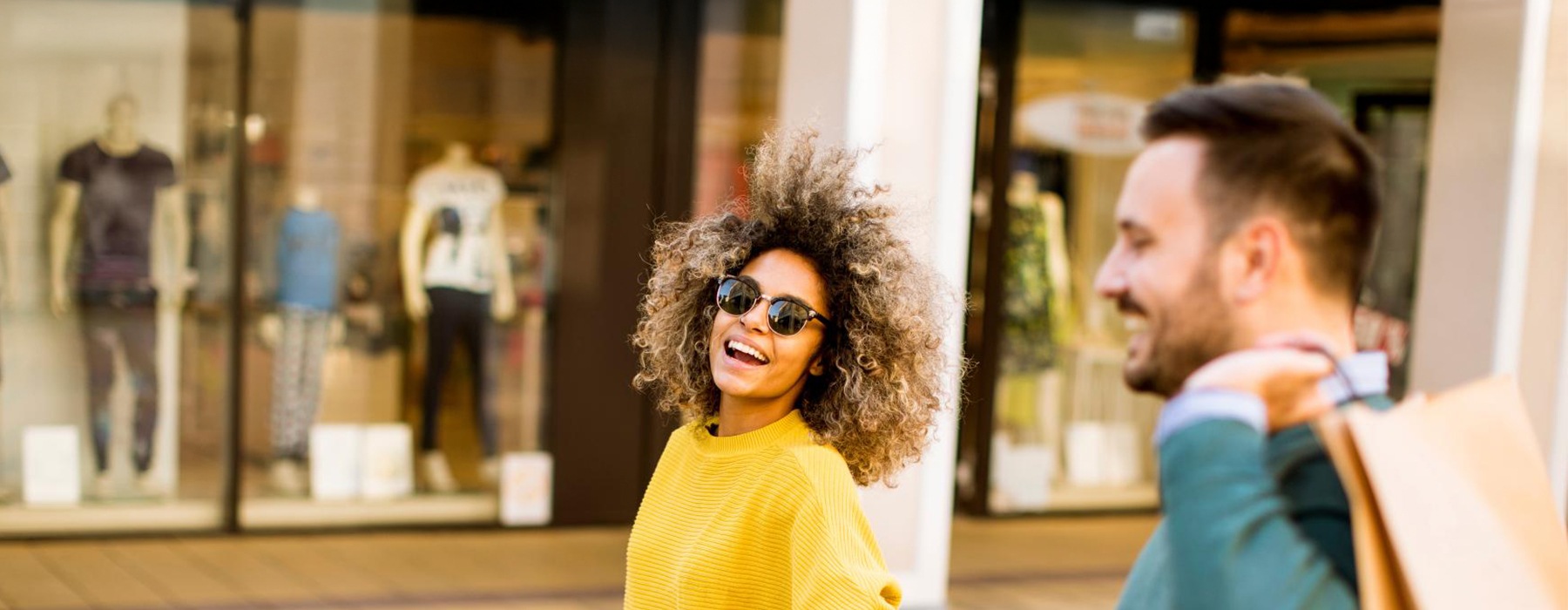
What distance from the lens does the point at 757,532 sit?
208 cm

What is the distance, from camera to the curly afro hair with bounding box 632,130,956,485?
2.28m

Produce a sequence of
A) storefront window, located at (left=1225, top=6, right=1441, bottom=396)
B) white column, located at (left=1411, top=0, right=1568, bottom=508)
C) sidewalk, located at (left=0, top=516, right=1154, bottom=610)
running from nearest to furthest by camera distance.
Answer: white column, located at (left=1411, top=0, right=1568, bottom=508) < sidewalk, located at (left=0, top=516, right=1154, bottom=610) < storefront window, located at (left=1225, top=6, right=1441, bottom=396)

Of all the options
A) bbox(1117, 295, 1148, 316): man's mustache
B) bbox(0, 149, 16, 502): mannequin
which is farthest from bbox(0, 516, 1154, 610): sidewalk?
bbox(1117, 295, 1148, 316): man's mustache

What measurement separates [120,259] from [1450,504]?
719cm

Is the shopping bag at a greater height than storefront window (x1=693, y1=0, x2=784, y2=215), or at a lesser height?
lesser

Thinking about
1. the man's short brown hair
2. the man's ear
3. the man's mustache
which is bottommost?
the man's mustache

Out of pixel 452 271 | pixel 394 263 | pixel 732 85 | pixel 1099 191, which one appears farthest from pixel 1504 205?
pixel 394 263

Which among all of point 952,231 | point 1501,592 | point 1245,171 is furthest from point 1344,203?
point 952,231

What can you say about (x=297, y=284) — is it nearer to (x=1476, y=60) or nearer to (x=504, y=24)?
(x=504, y=24)

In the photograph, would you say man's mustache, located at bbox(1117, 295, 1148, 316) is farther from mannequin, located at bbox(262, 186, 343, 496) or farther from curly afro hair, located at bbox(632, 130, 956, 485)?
mannequin, located at bbox(262, 186, 343, 496)

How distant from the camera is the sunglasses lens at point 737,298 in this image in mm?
2186

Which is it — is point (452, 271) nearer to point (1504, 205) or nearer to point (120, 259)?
point (120, 259)

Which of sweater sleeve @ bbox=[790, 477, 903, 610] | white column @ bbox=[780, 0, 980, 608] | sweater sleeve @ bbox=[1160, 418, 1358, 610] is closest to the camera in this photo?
sweater sleeve @ bbox=[1160, 418, 1358, 610]

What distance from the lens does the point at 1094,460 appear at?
29.9 ft
